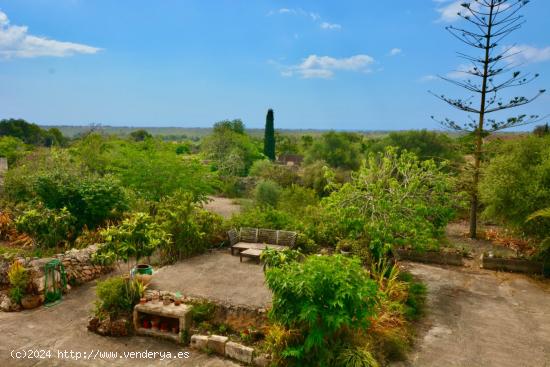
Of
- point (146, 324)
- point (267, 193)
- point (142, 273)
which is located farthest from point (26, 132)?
point (146, 324)

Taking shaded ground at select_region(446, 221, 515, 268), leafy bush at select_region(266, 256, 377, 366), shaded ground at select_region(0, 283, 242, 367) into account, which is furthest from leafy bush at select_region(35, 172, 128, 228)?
shaded ground at select_region(446, 221, 515, 268)

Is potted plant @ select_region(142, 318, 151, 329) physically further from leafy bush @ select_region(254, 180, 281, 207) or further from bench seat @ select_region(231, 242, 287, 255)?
leafy bush @ select_region(254, 180, 281, 207)

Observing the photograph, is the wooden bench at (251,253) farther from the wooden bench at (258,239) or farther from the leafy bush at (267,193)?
the leafy bush at (267,193)

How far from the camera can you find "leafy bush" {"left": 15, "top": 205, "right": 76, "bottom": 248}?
36.8 feet

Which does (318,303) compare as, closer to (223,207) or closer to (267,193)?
(267,193)

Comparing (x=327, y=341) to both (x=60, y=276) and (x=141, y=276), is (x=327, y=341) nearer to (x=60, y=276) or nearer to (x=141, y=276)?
(x=141, y=276)

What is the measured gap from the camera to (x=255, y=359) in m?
6.99

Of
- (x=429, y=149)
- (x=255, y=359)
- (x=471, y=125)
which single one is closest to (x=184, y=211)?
(x=255, y=359)

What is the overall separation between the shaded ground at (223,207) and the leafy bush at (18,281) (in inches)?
423

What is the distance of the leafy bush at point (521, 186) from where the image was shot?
36.6 ft

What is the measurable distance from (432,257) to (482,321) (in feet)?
12.9

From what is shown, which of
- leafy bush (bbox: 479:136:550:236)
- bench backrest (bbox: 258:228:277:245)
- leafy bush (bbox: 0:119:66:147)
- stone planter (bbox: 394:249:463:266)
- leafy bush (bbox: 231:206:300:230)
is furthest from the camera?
leafy bush (bbox: 0:119:66:147)

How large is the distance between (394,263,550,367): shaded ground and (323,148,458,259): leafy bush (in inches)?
49.3

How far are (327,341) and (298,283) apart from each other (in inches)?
45.5
